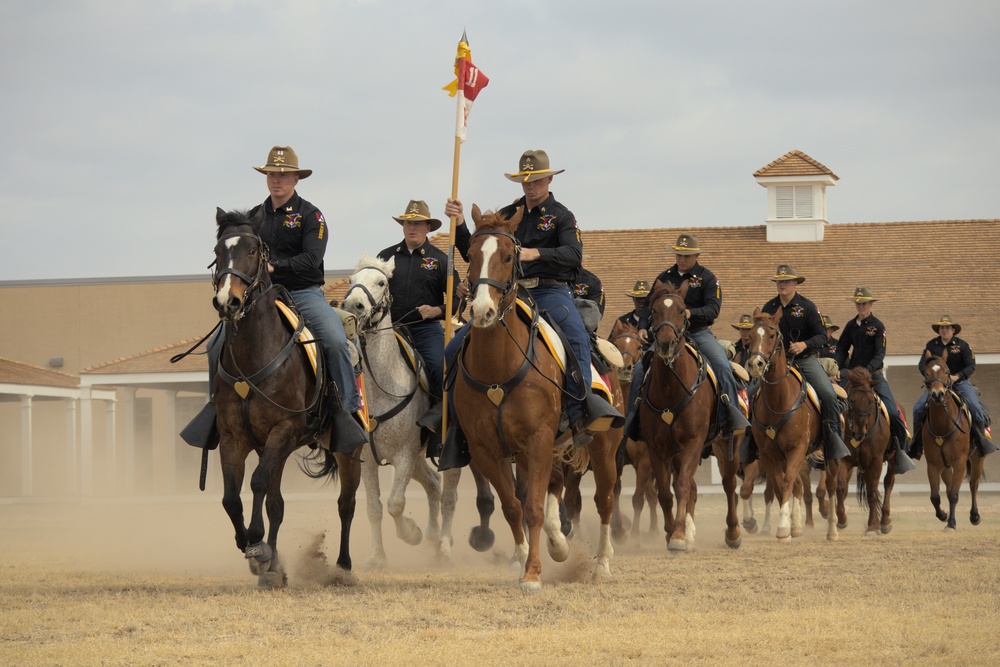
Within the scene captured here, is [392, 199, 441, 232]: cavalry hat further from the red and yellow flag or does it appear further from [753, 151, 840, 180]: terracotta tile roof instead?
[753, 151, 840, 180]: terracotta tile roof

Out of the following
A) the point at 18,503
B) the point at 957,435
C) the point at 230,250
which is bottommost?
the point at 18,503

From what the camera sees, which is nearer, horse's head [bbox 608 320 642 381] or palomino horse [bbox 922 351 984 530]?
horse's head [bbox 608 320 642 381]

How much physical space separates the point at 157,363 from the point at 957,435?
23818mm

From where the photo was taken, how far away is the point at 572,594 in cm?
939

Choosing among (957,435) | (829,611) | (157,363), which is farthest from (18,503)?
(829,611)

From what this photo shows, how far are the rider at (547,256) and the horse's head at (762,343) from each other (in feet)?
15.8

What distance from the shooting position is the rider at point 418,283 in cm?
1298

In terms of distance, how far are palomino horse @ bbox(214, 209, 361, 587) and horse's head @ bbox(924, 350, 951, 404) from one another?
12.4 meters

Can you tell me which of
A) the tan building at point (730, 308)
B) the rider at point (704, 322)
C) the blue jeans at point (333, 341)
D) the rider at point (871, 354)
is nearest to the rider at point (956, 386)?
the rider at point (871, 354)

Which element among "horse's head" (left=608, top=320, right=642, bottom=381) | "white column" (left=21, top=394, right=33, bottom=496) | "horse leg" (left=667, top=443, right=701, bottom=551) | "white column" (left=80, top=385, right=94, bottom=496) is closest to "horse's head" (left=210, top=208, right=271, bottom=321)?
Result: "horse leg" (left=667, top=443, right=701, bottom=551)

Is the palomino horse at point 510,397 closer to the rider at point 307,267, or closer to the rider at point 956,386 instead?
the rider at point 307,267

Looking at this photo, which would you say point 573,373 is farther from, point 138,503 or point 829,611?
point 138,503

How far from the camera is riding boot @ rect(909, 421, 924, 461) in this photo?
67.1ft

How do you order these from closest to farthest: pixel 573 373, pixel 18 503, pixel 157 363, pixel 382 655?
1. pixel 382 655
2. pixel 573 373
3. pixel 18 503
4. pixel 157 363
